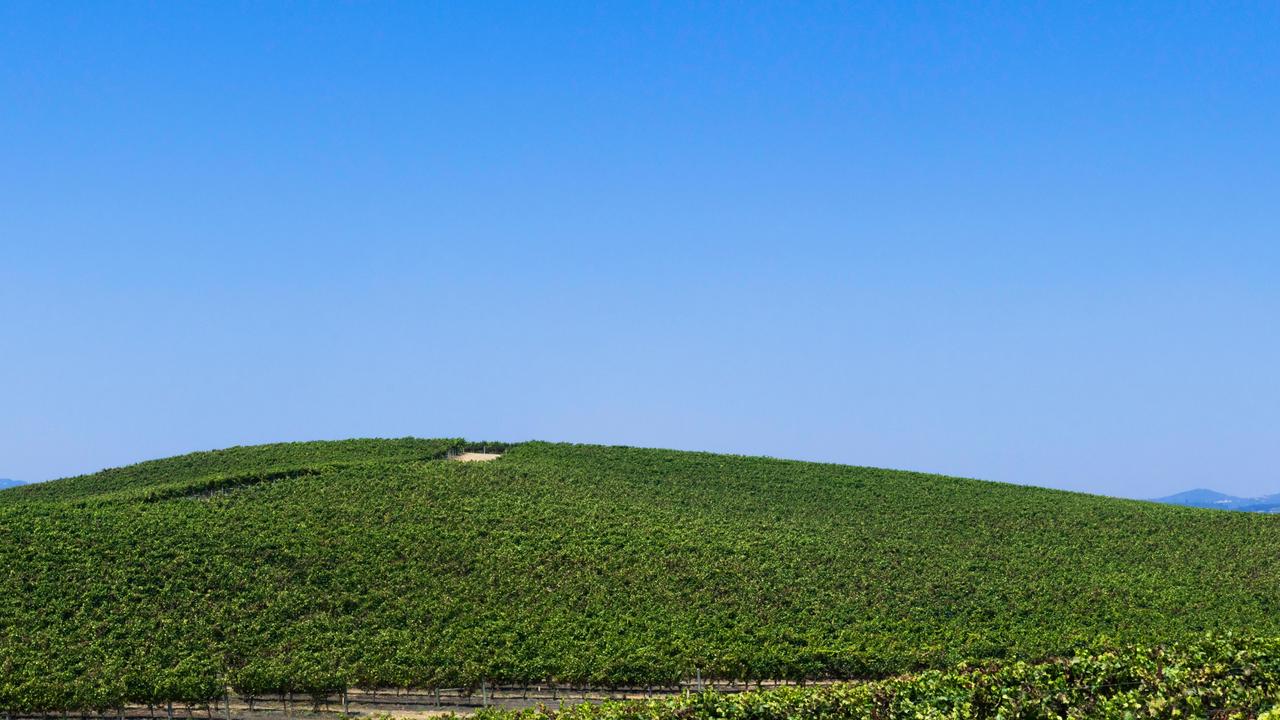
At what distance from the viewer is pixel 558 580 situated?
46219mm

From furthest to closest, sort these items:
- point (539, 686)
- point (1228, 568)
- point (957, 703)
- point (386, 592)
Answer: point (1228, 568)
point (386, 592)
point (539, 686)
point (957, 703)

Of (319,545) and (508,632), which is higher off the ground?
(319,545)

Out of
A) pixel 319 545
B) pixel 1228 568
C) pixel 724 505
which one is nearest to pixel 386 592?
pixel 319 545

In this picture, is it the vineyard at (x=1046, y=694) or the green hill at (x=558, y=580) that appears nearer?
the vineyard at (x=1046, y=694)

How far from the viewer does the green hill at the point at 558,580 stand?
3675 centimetres

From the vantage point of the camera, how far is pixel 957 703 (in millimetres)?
22984

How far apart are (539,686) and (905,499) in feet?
124

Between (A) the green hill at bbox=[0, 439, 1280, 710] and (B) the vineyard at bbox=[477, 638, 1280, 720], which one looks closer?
(B) the vineyard at bbox=[477, 638, 1280, 720]

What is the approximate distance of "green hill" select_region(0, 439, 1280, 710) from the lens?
3675cm

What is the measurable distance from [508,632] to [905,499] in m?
36.5

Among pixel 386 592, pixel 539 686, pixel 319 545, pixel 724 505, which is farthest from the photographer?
pixel 724 505

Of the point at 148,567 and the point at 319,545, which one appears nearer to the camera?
the point at 148,567

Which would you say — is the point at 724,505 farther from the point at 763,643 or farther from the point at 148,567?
the point at 148,567

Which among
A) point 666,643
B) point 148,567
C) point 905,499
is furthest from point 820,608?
point 148,567
